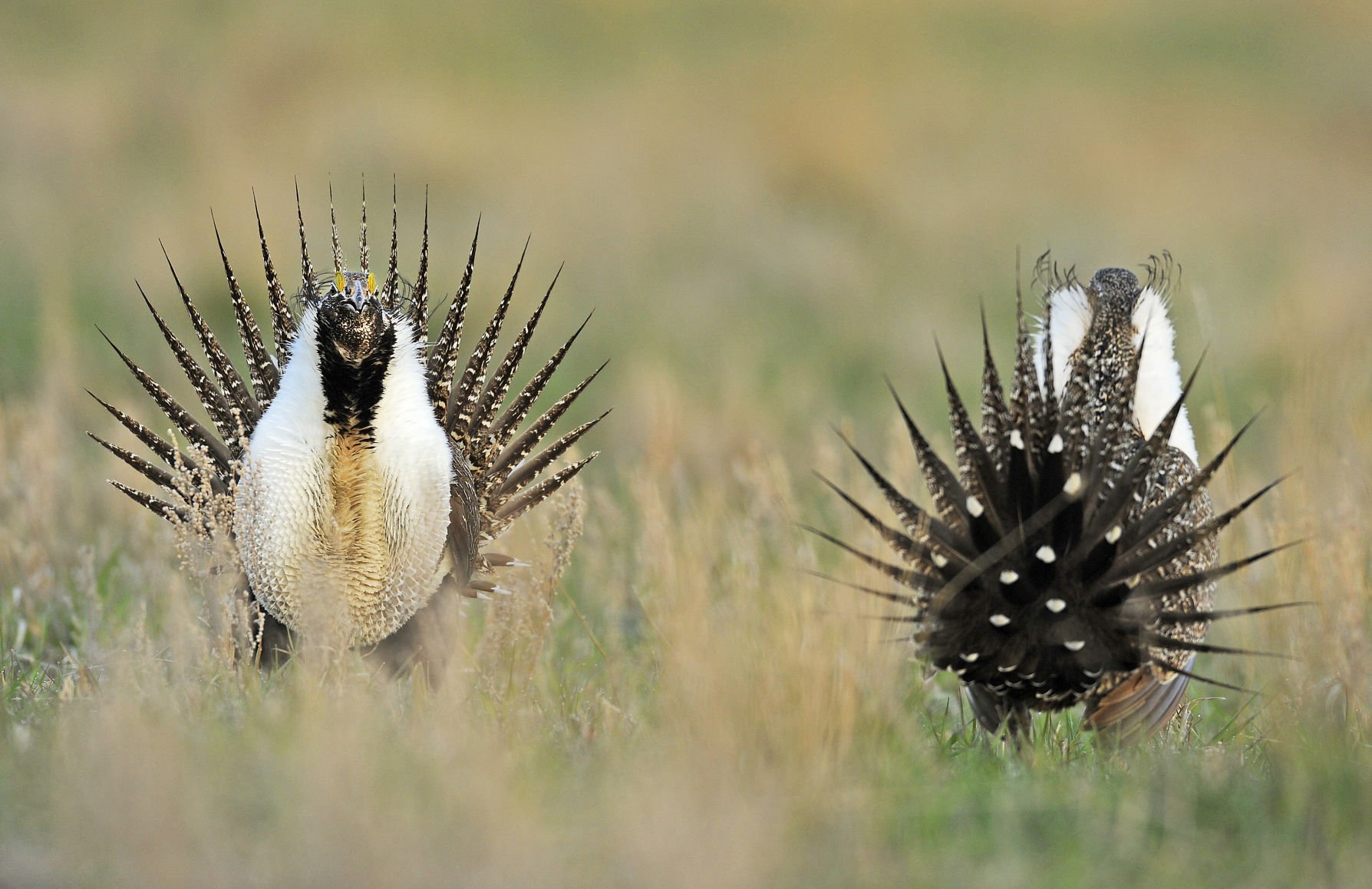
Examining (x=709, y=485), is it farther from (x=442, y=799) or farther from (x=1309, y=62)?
(x=1309, y=62)

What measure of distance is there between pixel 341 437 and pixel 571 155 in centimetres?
941

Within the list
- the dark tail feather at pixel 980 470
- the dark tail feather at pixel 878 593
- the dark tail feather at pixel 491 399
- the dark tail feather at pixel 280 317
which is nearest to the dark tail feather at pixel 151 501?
the dark tail feather at pixel 280 317

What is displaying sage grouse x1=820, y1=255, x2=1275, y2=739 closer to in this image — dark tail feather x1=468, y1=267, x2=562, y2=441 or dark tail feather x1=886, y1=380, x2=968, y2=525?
dark tail feather x1=886, y1=380, x2=968, y2=525

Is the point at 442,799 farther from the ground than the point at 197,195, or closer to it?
closer to it

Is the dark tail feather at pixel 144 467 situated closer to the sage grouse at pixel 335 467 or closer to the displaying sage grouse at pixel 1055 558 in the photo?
the sage grouse at pixel 335 467

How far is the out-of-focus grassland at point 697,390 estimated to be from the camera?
7.86 feet

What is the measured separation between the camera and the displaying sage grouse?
10.2 feet

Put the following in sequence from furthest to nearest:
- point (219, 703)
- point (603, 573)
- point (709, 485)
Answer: point (709, 485), point (603, 573), point (219, 703)

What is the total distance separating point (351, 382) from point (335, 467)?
194 mm

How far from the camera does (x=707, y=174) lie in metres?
12.3

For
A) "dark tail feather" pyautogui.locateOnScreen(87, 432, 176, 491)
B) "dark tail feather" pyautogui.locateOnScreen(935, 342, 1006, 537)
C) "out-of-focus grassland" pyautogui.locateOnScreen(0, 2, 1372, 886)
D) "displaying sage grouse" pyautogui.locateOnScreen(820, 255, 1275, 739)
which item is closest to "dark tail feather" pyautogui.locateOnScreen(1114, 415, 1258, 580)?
"displaying sage grouse" pyautogui.locateOnScreen(820, 255, 1275, 739)

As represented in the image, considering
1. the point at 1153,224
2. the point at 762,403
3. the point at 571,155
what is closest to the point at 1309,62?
the point at 1153,224

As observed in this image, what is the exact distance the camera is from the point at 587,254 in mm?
10156

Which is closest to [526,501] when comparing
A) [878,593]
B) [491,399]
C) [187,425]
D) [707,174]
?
[491,399]
